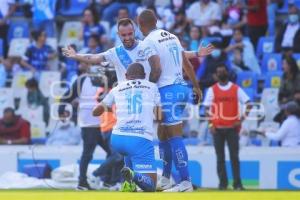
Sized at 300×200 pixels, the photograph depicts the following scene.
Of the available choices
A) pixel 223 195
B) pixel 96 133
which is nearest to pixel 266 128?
pixel 96 133

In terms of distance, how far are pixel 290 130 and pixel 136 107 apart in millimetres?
6514

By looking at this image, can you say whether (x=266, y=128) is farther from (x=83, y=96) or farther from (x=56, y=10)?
(x=56, y=10)

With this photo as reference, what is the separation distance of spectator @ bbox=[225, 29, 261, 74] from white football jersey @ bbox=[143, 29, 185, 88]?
8.55 m

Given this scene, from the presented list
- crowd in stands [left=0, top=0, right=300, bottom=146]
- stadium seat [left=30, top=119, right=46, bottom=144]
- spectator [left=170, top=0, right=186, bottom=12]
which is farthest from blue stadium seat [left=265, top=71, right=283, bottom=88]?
stadium seat [left=30, top=119, right=46, bottom=144]

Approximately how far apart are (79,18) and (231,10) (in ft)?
12.1

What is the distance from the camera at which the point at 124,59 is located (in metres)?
16.4

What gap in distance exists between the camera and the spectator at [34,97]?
77.4ft

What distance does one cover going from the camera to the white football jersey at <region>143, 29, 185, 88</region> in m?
16.0

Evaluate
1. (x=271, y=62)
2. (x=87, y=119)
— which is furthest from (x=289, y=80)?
(x=87, y=119)

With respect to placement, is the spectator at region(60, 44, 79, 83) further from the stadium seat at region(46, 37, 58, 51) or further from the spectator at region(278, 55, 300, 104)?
the spectator at region(278, 55, 300, 104)

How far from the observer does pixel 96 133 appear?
65.0ft

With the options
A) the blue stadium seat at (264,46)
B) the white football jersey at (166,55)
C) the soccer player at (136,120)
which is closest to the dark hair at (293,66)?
the blue stadium seat at (264,46)

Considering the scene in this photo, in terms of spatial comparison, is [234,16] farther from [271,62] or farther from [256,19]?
[271,62]

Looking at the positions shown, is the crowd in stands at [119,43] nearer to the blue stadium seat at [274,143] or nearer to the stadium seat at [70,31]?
the stadium seat at [70,31]
